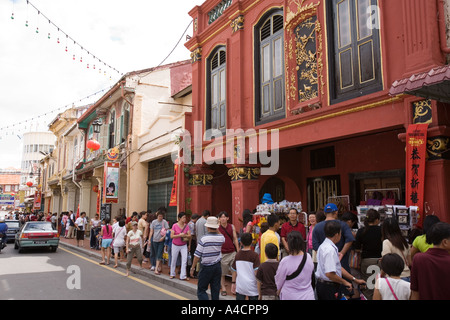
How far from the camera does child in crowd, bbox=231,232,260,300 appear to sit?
193 inches

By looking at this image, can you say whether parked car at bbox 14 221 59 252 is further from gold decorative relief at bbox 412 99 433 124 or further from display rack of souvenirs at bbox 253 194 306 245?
gold decorative relief at bbox 412 99 433 124

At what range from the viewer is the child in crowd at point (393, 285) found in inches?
129

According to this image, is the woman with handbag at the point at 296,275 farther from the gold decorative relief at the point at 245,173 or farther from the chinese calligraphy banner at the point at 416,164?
the gold decorative relief at the point at 245,173

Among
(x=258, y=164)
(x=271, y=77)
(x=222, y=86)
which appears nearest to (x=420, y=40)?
(x=271, y=77)

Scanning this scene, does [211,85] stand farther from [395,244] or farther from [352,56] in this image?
[395,244]

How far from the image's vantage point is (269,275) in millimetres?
4531

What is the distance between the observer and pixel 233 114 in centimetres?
1121

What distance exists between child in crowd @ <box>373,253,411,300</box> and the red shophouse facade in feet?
9.84

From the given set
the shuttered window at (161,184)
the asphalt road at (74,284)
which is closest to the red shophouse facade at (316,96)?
the shuttered window at (161,184)

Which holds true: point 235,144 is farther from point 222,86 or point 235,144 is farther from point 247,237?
point 247,237

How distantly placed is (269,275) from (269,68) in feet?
23.7

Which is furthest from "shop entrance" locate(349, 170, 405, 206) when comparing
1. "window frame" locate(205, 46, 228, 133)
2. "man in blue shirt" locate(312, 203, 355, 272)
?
"window frame" locate(205, 46, 228, 133)

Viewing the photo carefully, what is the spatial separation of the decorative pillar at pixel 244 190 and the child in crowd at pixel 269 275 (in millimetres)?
5915

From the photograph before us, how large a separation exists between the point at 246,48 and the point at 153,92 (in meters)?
9.26
